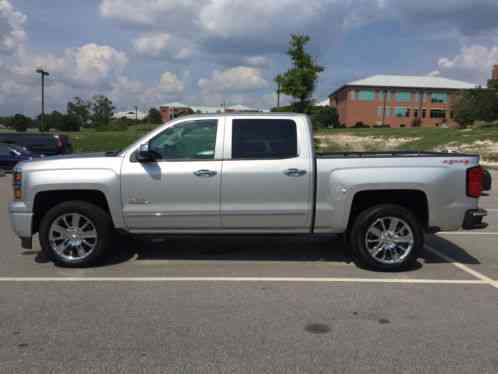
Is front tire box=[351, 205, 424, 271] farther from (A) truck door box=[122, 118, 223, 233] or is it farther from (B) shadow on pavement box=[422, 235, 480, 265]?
(A) truck door box=[122, 118, 223, 233]

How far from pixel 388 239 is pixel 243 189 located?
1.85 m

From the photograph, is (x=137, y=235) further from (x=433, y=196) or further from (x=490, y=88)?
(x=490, y=88)

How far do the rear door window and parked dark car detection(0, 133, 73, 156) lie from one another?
17.3 m

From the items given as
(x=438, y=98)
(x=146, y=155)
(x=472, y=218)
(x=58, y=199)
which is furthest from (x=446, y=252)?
(x=438, y=98)

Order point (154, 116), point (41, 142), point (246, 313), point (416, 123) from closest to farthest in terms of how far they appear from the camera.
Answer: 1. point (246, 313)
2. point (41, 142)
3. point (416, 123)
4. point (154, 116)

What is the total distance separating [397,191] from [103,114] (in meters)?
128

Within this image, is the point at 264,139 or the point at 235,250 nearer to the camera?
the point at 264,139

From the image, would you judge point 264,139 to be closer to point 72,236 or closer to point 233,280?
point 233,280

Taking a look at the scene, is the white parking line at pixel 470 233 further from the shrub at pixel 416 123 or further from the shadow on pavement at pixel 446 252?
the shrub at pixel 416 123

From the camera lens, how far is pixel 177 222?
550cm

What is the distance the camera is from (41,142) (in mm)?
21453

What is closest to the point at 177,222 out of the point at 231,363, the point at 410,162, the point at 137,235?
the point at 137,235

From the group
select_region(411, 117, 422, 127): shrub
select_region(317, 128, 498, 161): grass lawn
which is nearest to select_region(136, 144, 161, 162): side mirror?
select_region(317, 128, 498, 161): grass lawn

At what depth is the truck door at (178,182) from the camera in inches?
212
